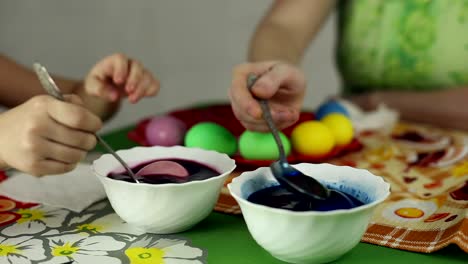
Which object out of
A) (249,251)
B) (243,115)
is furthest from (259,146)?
→ (249,251)

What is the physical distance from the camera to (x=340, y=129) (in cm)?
107

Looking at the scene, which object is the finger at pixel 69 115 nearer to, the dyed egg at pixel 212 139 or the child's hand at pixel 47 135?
the child's hand at pixel 47 135

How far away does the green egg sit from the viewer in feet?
3.19

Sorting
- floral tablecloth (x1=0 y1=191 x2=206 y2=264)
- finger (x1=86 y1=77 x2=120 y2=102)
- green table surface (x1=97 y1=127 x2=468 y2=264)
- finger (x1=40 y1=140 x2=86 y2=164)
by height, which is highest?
finger (x1=86 y1=77 x2=120 y2=102)

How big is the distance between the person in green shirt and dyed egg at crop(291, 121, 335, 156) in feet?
0.89

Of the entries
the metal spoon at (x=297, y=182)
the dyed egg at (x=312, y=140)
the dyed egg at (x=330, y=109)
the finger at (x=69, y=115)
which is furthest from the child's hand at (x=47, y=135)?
the dyed egg at (x=330, y=109)

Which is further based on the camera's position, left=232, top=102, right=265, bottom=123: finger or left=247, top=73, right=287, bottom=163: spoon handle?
left=232, top=102, right=265, bottom=123: finger

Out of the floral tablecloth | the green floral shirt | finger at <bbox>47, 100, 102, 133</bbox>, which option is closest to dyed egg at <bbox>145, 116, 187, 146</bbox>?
the floral tablecloth

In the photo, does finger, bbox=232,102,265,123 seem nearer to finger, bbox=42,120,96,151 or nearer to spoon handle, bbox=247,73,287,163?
spoon handle, bbox=247,73,287,163

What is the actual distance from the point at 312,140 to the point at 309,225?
398 mm

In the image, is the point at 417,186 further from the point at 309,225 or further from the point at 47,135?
the point at 47,135

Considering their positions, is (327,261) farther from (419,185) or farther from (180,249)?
(419,185)

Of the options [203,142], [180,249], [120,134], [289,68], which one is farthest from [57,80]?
[180,249]

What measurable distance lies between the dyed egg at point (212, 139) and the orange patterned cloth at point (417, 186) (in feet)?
0.19
